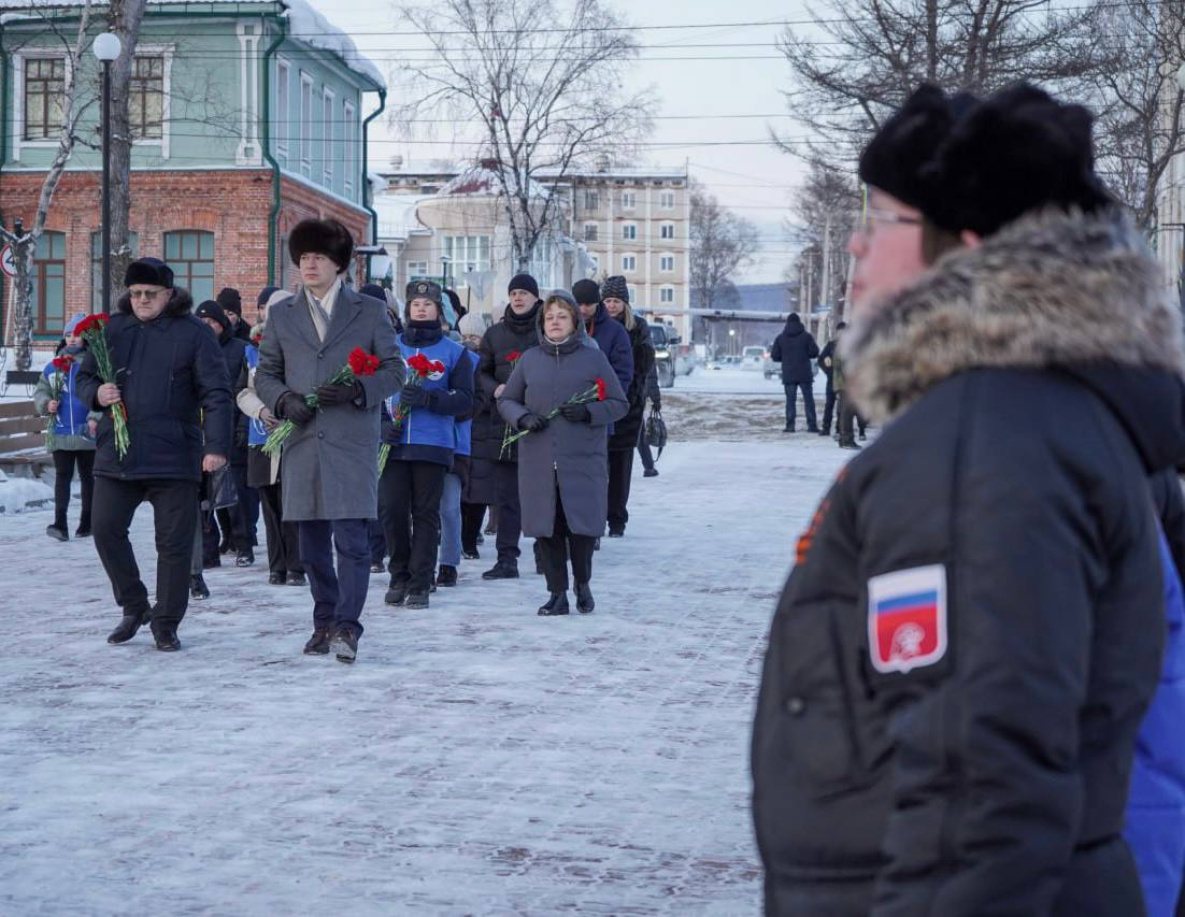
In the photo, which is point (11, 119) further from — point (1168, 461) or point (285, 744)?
point (1168, 461)

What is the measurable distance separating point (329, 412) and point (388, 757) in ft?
7.69

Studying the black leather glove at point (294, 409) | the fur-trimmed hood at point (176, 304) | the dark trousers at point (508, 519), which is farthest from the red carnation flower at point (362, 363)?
the dark trousers at point (508, 519)

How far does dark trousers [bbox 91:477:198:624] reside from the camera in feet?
27.3

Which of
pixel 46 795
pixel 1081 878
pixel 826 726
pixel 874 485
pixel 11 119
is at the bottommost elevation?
pixel 46 795

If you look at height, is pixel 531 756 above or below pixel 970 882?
below

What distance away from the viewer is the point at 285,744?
6.34 meters

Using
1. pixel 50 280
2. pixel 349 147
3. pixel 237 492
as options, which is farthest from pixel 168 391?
pixel 349 147

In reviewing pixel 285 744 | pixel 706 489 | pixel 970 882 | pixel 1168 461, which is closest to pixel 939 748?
pixel 970 882

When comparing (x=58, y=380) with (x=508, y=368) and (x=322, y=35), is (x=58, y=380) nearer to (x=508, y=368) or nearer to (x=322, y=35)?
(x=508, y=368)

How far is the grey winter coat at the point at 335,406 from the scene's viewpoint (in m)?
7.98

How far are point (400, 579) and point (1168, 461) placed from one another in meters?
8.28

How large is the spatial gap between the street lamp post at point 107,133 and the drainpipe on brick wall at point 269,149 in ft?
47.6

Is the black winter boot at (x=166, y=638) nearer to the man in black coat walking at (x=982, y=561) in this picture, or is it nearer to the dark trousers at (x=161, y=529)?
the dark trousers at (x=161, y=529)

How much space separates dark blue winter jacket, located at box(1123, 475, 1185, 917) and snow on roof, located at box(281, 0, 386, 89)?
35.7 m
